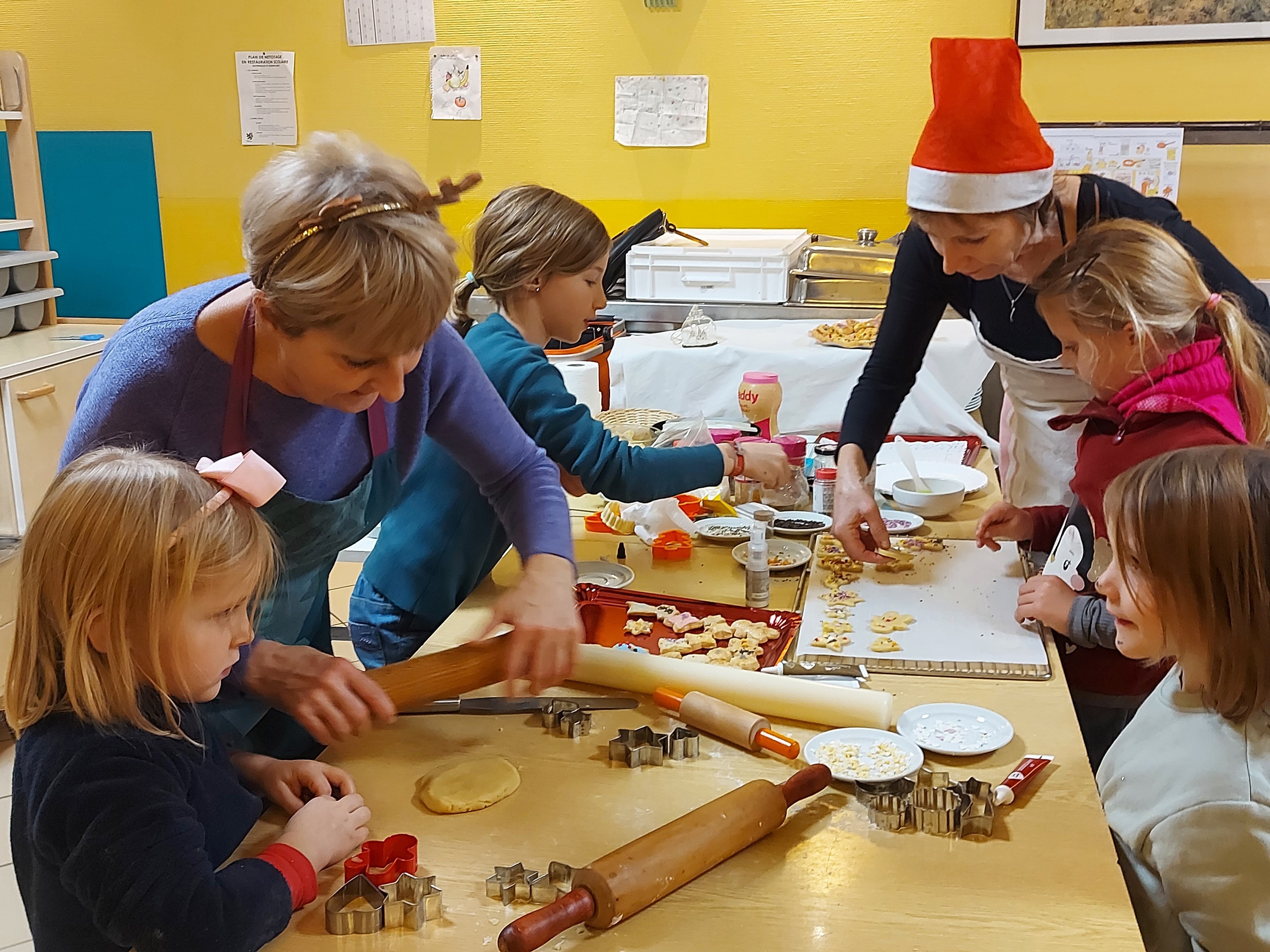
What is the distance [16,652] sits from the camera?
3.24 ft

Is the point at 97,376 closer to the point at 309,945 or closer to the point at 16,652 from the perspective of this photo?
the point at 16,652

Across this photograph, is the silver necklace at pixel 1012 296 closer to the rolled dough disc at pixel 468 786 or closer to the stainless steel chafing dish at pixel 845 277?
the rolled dough disc at pixel 468 786

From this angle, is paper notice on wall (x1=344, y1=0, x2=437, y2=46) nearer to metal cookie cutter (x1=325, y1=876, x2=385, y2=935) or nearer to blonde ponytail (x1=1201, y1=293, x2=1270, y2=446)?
blonde ponytail (x1=1201, y1=293, x2=1270, y2=446)

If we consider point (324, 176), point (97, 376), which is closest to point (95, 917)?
point (97, 376)

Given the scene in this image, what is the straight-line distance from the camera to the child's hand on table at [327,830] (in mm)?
1052

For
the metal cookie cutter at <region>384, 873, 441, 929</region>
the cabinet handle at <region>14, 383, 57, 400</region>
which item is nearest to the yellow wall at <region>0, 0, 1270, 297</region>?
the cabinet handle at <region>14, 383, 57, 400</region>

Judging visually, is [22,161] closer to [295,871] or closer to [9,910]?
[9,910]

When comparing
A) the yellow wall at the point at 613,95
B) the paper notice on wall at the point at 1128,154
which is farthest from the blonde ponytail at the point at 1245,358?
the yellow wall at the point at 613,95

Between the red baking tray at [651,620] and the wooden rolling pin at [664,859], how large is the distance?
414 millimetres

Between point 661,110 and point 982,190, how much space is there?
232 cm

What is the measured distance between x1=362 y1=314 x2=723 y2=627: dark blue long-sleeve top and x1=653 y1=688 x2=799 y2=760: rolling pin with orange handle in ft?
1.55

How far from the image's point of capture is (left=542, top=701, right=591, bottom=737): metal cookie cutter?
132 cm

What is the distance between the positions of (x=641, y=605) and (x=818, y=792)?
534mm

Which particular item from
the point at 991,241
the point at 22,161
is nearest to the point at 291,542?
the point at 991,241
